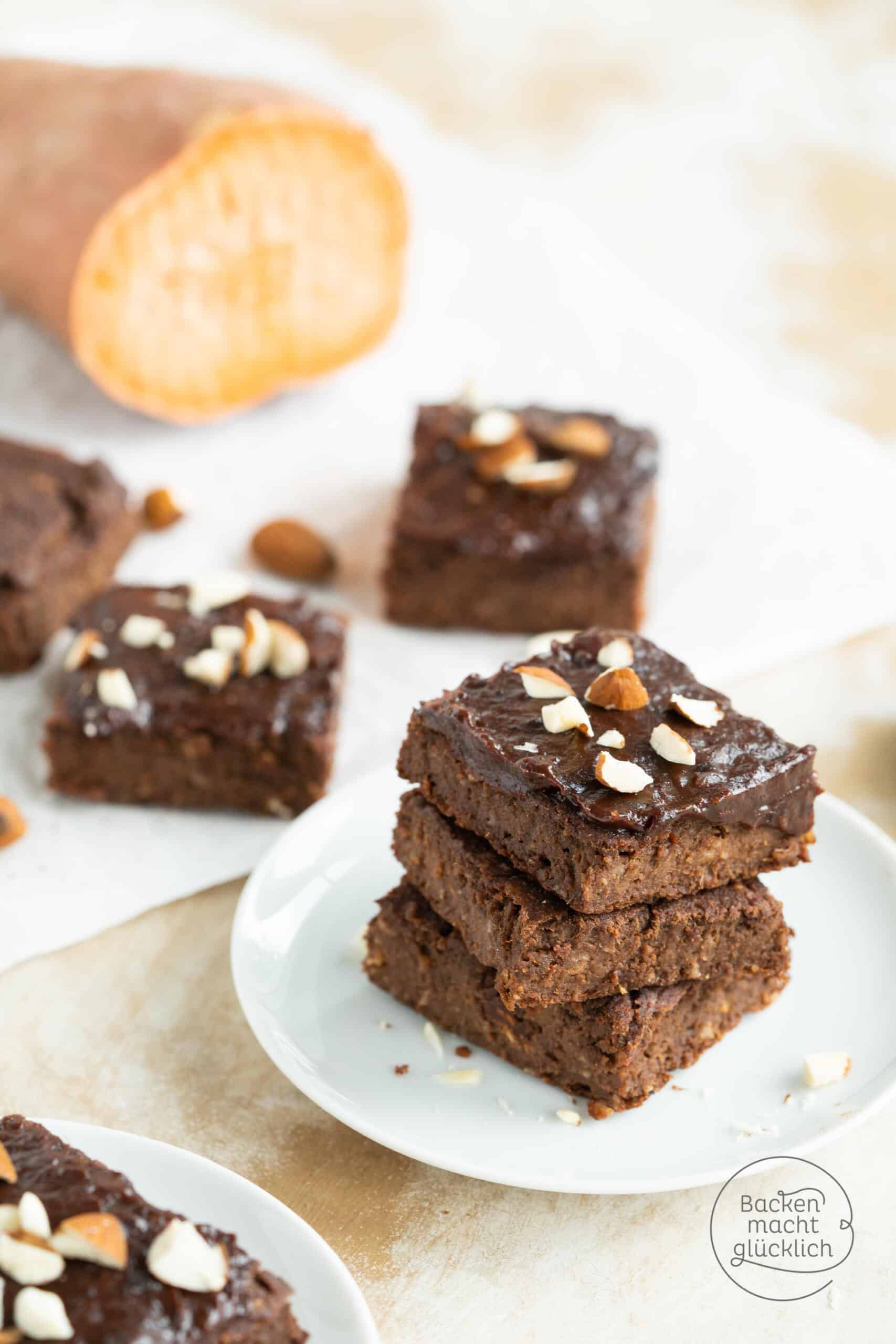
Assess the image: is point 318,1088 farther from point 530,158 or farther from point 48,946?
point 530,158

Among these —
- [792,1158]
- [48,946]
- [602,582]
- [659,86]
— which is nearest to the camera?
[792,1158]

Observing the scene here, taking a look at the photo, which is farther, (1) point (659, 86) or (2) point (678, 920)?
(1) point (659, 86)

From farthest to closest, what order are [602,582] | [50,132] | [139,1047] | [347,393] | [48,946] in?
[347,393]
[50,132]
[602,582]
[48,946]
[139,1047]

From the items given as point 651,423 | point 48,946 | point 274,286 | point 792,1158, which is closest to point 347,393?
point 274,286

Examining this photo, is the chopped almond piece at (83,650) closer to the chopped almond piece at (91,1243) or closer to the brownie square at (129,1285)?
the brownie square at (129,1285)

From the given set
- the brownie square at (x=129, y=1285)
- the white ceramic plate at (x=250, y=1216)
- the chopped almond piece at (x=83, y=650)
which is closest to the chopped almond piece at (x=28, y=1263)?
the brownie square at (x=129, y=1285)

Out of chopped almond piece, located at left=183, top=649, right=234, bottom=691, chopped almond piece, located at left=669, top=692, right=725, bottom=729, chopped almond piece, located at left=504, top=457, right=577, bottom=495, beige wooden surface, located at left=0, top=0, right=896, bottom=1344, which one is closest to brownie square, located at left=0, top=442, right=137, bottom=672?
chopped almond piece, located at left=183, top=649, right=234, bottom=691

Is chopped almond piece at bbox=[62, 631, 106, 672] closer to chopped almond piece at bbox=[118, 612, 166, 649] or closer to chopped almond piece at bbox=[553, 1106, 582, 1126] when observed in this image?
chopped almond piece at bbox=[118, 612, 166, 649]

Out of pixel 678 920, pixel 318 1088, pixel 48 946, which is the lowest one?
pixel 48 946

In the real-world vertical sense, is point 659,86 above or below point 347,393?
above
